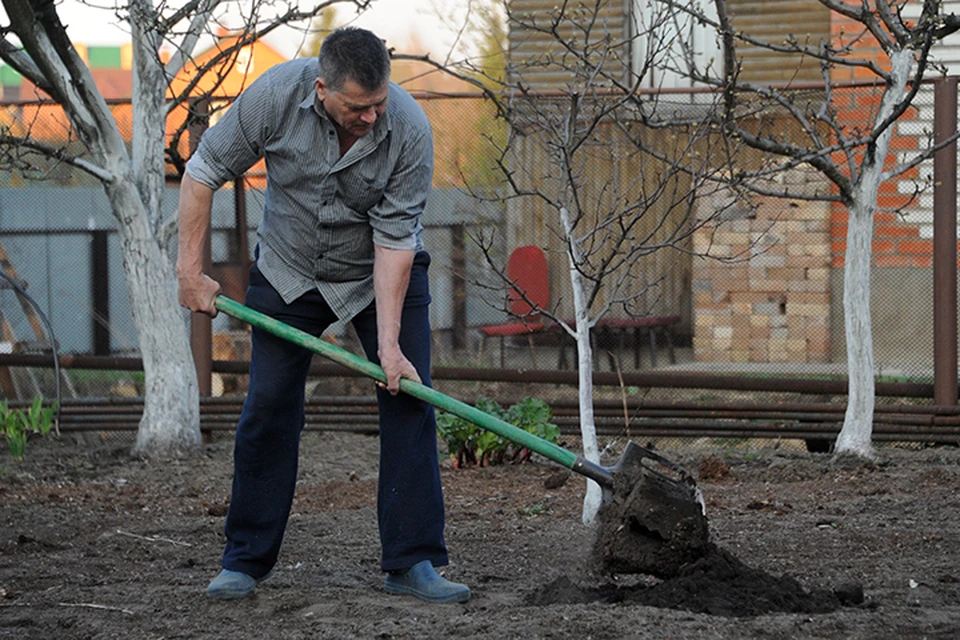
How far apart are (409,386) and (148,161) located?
3820 mm

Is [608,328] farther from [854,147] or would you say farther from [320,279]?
[320,279]

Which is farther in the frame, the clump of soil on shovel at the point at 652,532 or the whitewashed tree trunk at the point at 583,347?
the whitewashed tree trunk at the point at 583,347

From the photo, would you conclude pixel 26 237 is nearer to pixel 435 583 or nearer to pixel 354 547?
pixel 354 547

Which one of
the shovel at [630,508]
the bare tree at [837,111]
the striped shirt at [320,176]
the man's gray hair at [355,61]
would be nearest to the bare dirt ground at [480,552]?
the shovel at [630,508]

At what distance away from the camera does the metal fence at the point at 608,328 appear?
712 cm

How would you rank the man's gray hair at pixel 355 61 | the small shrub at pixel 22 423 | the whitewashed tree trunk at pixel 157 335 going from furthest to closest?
1. the small shrub at pixel 22 423
2. the whitewashed tree trunk at pixel 157 335
3. the man's gray hair at pixel 355 61

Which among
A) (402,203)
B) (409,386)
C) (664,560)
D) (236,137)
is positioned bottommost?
(664,560)

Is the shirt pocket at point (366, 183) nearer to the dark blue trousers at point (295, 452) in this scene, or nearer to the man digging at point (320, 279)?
the man digging at point (320, 279)

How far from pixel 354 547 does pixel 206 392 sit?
3.51 metres

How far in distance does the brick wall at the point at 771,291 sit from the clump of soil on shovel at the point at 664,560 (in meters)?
3.97

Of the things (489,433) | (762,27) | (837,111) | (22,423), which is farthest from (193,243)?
(762,27)

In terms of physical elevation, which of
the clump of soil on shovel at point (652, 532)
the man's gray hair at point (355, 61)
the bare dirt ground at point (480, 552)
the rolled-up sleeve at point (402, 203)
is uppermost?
the man's gray hair at point (355, 61)

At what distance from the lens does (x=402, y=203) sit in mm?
3496

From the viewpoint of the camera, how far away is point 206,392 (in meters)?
7.72
